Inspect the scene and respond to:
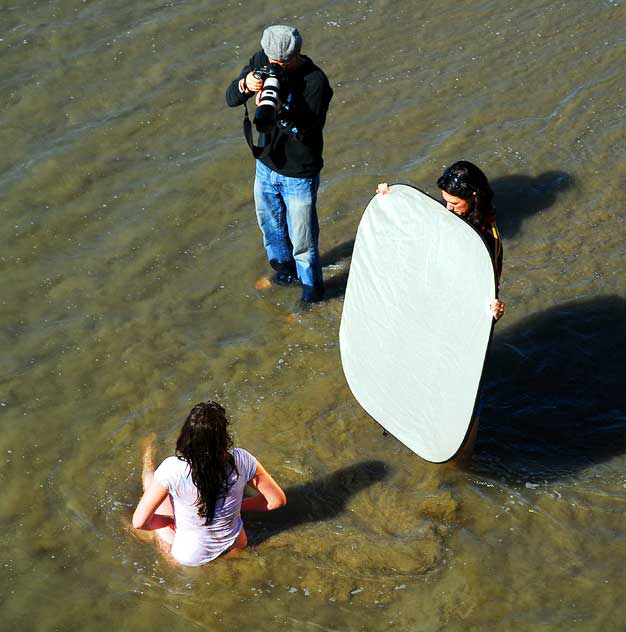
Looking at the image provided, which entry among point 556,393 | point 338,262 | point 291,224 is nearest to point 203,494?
point 291,224

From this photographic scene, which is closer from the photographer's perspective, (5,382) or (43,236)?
(5,382)

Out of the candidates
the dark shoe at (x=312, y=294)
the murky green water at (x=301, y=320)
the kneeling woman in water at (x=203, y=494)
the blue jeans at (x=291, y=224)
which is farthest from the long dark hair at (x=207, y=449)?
the dark shoe at (x=312, y=294)

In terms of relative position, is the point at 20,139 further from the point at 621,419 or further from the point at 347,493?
the point at 621,419

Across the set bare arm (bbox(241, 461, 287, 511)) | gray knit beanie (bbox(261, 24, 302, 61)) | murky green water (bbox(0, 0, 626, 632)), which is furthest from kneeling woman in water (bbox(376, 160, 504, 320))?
bare arm (bbox(241, 461, 287, 511))

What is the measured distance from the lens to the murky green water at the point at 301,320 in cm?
433

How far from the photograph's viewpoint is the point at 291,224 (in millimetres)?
5586

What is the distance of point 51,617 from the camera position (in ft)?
13.5

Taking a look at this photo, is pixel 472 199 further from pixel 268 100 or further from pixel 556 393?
pixel 556 393

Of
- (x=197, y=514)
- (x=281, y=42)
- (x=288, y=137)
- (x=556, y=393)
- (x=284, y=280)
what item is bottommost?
(x=556, y=393)

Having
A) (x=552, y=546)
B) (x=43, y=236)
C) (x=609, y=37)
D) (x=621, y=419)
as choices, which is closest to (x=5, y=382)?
(x=43, y=236)

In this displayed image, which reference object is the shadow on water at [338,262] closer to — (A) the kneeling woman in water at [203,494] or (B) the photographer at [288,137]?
(B) the photographer at [288,137]

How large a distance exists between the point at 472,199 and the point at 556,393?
5.12 feet

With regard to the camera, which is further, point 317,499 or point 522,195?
point 522,195

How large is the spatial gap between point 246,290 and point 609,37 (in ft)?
15.2
